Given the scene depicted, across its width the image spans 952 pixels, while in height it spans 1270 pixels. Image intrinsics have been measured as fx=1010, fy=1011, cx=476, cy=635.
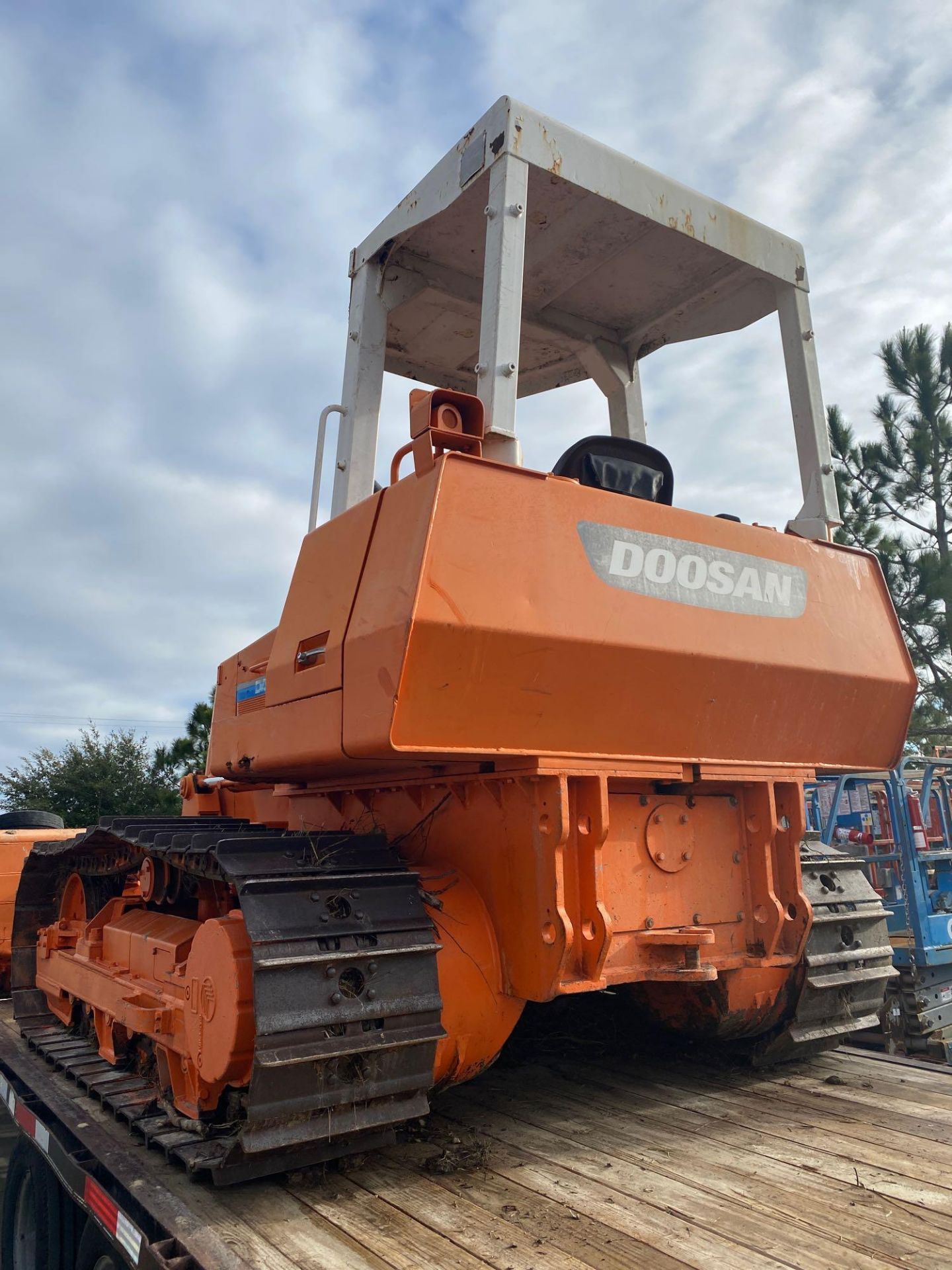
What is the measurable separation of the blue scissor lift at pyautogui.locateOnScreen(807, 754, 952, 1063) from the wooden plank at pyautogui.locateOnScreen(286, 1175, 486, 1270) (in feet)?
20.1

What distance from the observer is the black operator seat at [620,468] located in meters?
3.76

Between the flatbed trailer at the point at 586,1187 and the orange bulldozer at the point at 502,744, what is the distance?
0.17 metres

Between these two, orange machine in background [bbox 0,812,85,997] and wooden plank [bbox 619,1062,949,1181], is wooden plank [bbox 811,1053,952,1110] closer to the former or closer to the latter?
wooden plank [bbox 619,1062,949,1181]

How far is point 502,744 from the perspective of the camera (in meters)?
3.27

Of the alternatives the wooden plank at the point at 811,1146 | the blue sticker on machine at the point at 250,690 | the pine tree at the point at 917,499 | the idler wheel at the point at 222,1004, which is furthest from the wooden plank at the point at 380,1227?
the pine tree at the point at 917,499

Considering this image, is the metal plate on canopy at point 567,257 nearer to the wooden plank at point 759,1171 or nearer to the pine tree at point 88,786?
the wooden plank at point 759,1171

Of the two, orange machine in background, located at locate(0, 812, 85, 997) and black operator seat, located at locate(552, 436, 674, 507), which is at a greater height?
black operator seat, located at locate(552, 436, 674, 507)

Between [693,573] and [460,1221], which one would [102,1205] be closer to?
[460,1221]

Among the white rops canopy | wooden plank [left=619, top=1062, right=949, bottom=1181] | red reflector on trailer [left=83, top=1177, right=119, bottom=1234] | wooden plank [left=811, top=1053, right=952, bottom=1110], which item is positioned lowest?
red reflector on trailer [left=83, top=1177, right=119, bottom=1234]

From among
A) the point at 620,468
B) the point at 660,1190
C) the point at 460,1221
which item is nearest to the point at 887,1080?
the point at 660,1190

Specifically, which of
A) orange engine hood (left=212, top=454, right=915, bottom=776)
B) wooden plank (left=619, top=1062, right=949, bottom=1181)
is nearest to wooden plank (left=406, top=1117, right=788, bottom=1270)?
wooden plank (left=619, top=1062, right=949, bottom=1181)

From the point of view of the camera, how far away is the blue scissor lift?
9.09m

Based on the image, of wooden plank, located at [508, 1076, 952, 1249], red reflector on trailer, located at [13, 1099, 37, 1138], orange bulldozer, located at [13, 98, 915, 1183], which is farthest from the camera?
red reflector on trailer, located at [13, 1099, 37, 1138]

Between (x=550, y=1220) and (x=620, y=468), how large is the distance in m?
2.52
